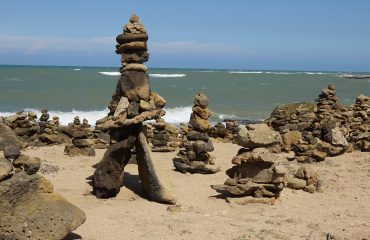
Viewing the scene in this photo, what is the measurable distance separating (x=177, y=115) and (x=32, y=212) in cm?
2739

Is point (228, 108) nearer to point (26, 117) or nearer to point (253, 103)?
point (253, 103)

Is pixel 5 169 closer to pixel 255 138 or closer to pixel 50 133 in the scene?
pixel 255 138

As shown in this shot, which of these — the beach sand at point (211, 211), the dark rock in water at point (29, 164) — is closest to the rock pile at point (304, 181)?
the beach sand at point (211, 211)

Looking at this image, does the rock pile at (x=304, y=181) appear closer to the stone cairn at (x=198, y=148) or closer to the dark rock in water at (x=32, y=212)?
the stone cairn at (x=198, y=148)

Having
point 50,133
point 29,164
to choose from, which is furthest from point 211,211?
point 50,133

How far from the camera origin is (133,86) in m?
11.4

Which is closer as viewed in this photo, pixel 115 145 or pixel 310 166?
pixel 115 145

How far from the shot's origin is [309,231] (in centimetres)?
910

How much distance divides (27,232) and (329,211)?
269 inches

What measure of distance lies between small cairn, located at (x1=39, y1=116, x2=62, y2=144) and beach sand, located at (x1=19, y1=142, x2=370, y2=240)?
3729mm

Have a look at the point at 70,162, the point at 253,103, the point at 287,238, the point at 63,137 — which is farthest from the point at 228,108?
the point at 287,238

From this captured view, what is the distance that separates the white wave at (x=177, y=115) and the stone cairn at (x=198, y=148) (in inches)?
630

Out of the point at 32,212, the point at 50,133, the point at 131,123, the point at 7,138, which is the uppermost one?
the point at 131,123

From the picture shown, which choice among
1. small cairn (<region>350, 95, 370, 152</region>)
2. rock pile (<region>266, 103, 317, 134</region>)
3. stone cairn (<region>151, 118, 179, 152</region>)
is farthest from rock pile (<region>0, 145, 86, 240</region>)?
rock pile (<region>266, 103, 317, 134</region>)
